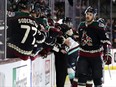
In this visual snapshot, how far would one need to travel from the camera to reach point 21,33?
4.34m

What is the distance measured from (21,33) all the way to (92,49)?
174 centimetres

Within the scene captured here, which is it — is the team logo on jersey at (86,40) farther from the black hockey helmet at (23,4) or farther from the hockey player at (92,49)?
the black hockey helmet at (23,4)

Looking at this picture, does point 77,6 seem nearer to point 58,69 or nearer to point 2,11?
point 58,69

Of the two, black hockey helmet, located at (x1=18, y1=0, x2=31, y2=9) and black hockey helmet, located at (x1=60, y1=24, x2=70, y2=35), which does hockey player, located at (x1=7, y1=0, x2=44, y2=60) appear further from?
black hockey helmet, located at (x1=60, y1=24, x2=70, y2=35)

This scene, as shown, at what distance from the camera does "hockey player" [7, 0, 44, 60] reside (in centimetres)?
430

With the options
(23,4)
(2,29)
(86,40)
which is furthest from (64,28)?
(2,29)

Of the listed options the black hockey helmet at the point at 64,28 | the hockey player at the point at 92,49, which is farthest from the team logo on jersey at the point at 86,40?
the black hockey helmet at the point at 64,28

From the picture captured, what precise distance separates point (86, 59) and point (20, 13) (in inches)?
71.4

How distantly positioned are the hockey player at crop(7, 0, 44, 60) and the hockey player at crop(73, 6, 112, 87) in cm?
154

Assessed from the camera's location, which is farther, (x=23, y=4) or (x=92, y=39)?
(x=92, y=39)

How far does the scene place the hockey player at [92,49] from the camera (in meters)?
5.74

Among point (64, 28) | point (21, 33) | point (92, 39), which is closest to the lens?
point (21, 33)

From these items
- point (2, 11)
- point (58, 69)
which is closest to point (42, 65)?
point (58, 69)

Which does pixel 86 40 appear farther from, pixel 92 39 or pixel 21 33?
pixel 21 33
